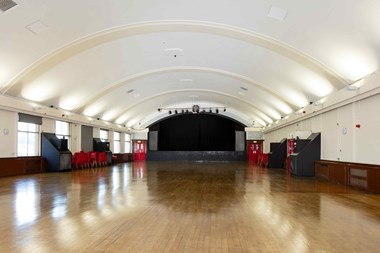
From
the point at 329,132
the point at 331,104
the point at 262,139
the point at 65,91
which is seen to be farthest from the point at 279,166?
the point at 65,91

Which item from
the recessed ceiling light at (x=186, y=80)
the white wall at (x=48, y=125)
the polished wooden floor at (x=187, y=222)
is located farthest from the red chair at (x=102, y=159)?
the polished wooden floor at (x=187, y=222)

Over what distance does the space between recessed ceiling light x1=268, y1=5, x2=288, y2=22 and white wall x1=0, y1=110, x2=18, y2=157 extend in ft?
31.9

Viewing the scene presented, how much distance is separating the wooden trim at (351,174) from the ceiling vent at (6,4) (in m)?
8.92

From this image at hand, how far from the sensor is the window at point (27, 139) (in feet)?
40.9

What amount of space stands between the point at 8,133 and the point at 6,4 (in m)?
6.09

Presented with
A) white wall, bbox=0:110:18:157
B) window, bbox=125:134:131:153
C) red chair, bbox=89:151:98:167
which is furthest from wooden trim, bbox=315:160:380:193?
window, bbox=125:134:131:153

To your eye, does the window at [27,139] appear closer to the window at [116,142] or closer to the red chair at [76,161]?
the red chair at [76,161]

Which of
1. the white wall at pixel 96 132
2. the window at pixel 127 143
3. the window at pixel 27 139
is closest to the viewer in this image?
the window at pixel 27 139

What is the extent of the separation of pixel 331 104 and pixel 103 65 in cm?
813

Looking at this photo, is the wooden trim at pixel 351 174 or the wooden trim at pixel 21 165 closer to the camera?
the wooden trim at pixel 351 174

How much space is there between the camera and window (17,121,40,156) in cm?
1245

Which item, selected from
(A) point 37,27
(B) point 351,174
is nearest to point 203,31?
(A) point 37,27

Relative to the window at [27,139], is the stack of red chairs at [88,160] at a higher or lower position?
lower

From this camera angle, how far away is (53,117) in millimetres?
14242
